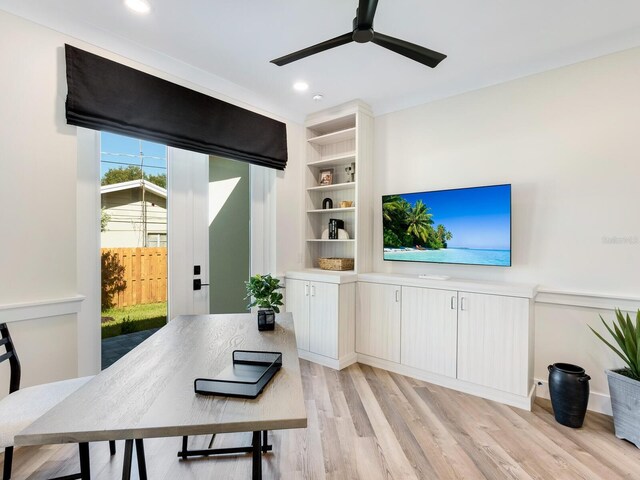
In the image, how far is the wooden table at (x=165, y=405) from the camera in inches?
36.5

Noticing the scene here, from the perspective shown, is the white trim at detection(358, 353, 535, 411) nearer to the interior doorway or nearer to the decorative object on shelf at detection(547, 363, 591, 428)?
the decorative object on shelf at detection(547, 363, 591, 428)

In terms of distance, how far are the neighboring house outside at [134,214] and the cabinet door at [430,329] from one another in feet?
7.75

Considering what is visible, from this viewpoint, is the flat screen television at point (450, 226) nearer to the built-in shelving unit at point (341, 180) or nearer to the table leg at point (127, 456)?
the built-in shelving unit at point (341, 180)

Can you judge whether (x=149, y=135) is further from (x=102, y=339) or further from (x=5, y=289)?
(x=102, y=339)

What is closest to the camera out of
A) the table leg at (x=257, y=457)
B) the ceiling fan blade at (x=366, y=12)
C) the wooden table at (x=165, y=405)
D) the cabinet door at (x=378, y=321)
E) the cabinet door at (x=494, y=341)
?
the wooden table at (x=165, y=405)

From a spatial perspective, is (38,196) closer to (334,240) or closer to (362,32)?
(362,32)

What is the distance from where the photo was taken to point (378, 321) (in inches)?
131

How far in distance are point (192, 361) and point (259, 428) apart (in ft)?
1.97

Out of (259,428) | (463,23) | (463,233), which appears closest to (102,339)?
(259,428)

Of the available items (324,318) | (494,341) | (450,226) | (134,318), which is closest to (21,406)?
(134,318)

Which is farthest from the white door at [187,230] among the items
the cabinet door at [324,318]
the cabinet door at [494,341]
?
the cabinet door at [494,341]

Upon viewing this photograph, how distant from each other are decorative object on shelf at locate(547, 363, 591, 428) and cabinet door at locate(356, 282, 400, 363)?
1277mm

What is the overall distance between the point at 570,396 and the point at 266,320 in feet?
7.29

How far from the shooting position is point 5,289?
6.39ft
